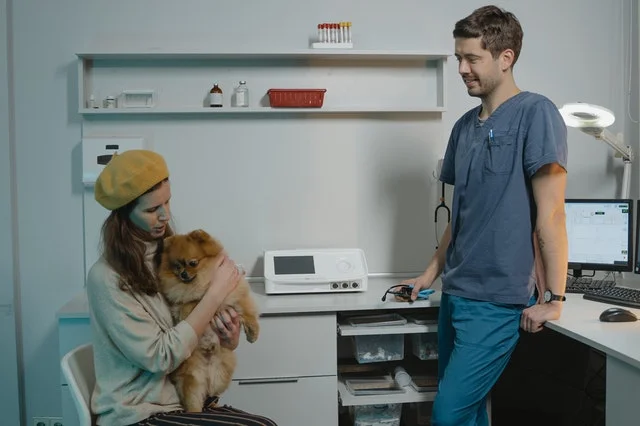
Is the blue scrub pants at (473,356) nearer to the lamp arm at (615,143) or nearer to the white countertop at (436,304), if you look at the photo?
the white countertop at (436,304)

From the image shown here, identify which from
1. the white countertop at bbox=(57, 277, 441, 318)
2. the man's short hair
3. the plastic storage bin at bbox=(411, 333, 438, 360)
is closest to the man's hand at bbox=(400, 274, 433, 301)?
the white countertop at bbox=(57, 277, 441, 318)

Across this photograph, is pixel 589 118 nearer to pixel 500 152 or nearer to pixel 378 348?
pixel 500 152

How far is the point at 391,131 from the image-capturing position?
9.65 ft

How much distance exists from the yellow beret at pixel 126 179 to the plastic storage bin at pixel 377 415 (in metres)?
1.34

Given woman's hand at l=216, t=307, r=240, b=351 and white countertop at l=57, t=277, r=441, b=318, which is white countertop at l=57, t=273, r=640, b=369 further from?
woman's hand at l=216, t=307, r=240, b=351

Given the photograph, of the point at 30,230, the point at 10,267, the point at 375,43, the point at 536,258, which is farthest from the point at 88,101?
the point at 536,258

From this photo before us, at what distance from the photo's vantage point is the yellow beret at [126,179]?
5.21 feet

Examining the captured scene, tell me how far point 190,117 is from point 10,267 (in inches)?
40.0

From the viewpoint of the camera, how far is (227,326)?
5.79ft

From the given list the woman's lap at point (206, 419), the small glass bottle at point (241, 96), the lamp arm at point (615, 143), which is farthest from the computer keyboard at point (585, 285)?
the small glass bottle at point (241, 96)

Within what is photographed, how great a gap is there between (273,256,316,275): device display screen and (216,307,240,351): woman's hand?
2.71 ft

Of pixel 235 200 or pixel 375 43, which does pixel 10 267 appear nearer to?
pixel 235 200

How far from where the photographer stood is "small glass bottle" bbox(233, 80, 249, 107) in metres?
2.81

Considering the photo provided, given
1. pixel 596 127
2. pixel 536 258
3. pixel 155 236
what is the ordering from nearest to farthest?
pixel 155 236, pixel 536 258, pixel 596 127
